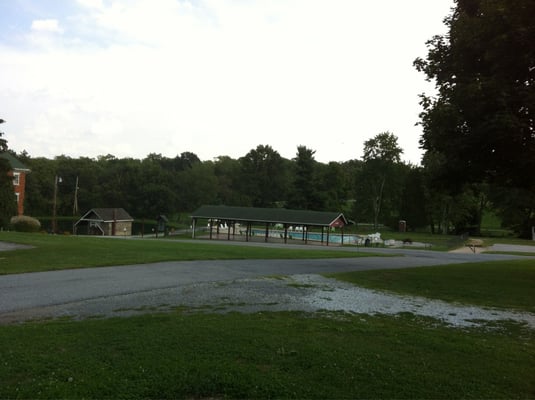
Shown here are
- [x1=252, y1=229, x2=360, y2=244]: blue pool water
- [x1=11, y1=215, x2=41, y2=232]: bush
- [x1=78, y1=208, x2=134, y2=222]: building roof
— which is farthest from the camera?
[x1=78, y1=208, x2=134, y2=222]: building roof

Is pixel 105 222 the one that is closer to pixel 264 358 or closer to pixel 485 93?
pixel 485 93

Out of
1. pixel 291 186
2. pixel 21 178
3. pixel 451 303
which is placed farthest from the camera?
pixel 291 186

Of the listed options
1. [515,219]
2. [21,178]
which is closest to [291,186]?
[515,219]

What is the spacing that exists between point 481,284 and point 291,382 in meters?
11.6

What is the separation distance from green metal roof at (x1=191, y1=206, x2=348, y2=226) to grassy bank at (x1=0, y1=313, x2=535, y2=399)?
3760 centimetres

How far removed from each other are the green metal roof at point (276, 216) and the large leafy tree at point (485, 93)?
2866cm

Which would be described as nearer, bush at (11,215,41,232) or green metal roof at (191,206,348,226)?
bush at (11,215,41,232)

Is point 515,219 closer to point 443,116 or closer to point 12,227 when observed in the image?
point 443,116

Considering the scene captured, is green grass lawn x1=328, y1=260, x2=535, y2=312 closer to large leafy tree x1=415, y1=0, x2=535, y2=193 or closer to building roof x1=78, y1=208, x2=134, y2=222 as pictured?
large leafy tree x1=415, y1=0, x2=535, y2=193

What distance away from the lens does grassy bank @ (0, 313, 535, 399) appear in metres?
4.55

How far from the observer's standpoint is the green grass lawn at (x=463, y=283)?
37.7ft

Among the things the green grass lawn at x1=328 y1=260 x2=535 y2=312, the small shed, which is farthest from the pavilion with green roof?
the green grass lawn at x1=328 y1=260 x2=535 y2=312

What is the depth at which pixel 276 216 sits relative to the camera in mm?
48500

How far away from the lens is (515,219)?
5931cm
